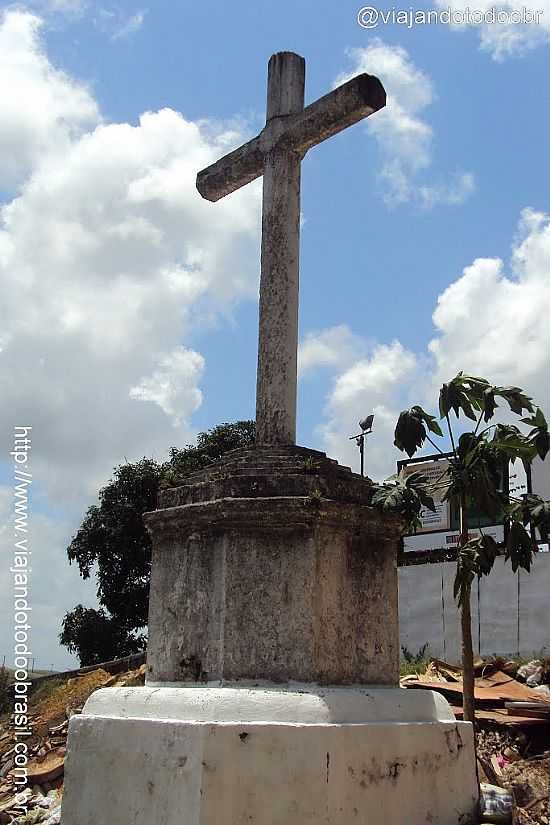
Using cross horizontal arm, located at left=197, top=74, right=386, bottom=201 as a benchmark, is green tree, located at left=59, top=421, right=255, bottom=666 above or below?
below

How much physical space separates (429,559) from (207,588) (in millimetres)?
11581

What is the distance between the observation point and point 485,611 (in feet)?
45.1

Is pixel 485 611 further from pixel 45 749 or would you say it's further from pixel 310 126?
pixel 310 126

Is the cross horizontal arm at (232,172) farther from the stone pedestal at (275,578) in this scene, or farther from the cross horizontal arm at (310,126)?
the stone pedestal at (275,578)

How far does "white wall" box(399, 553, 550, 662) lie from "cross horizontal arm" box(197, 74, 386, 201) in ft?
30.9

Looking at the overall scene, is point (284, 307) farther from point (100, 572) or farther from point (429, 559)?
Result: point (100, 572)

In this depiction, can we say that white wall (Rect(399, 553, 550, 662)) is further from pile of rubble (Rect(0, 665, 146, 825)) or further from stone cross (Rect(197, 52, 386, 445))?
stone cross (Rect(197, 52, 386, 445))

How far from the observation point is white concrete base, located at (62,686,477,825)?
3.53 meters

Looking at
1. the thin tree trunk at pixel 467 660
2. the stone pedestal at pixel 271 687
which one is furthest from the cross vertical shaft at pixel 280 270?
the thin tree trunk at pixel 467 660

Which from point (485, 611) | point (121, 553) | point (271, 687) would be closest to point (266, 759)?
point (271, 687)

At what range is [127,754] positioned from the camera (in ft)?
12.8

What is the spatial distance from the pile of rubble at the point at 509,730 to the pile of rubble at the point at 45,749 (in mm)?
3699

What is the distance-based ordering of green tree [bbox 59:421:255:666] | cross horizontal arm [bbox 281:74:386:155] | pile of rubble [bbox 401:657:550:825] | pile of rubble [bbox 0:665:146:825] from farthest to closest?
green tree [bbox 59:421:255:666] → pile of rubble [bbox 0:665:146:825] → pile of rubble [bbox 401:657:550:825] → cross horizontal arm [bbox 281:74:386:155]

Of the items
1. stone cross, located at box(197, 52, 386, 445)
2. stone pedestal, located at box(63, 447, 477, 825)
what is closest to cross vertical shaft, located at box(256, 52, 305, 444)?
stone cross, located at box(197, 52, 386, 445)
